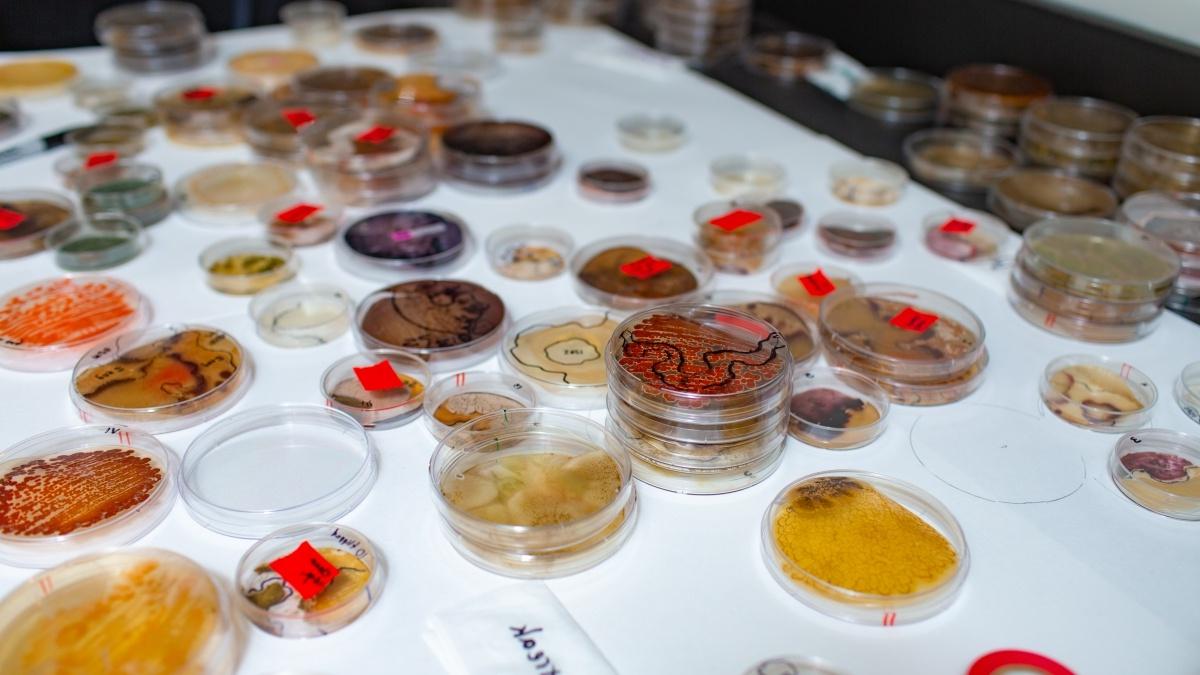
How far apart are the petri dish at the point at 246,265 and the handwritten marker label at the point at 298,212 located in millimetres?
85

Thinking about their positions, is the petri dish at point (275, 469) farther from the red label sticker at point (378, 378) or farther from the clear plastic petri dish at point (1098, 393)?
the clear plastic petri dish at point (1098, 393)

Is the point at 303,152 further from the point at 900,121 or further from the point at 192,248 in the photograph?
the point at 900,121

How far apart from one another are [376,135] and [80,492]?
111cm

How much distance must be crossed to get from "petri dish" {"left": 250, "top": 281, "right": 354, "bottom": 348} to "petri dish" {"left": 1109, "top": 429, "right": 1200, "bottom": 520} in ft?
4.12

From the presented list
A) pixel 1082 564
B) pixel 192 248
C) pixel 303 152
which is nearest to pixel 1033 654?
pixel 1082 564

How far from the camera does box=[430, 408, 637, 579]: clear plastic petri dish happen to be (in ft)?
3.77

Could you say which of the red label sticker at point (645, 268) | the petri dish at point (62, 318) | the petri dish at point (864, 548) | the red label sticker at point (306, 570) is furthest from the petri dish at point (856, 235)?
the petri dish at point (62, 318)

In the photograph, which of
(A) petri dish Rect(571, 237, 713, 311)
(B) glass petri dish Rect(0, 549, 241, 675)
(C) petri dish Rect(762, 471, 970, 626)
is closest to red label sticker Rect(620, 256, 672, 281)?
(A) petri dish Rect(571, 237, 713, 311)

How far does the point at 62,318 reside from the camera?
158 centimetres


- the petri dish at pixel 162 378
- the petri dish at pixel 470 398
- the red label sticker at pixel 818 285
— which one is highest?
the red label sticker at pixel 818 285

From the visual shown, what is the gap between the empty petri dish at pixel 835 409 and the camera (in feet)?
4.57

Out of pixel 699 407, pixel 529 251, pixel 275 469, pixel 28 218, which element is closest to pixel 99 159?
pixel 28 218

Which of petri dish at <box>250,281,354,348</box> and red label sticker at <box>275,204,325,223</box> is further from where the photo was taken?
red label sticker at <box>275,204,325,223</box>

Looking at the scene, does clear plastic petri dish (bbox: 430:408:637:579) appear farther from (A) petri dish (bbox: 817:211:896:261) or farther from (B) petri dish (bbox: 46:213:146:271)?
(B) petri dish (bbox: 46:213:146:271)
